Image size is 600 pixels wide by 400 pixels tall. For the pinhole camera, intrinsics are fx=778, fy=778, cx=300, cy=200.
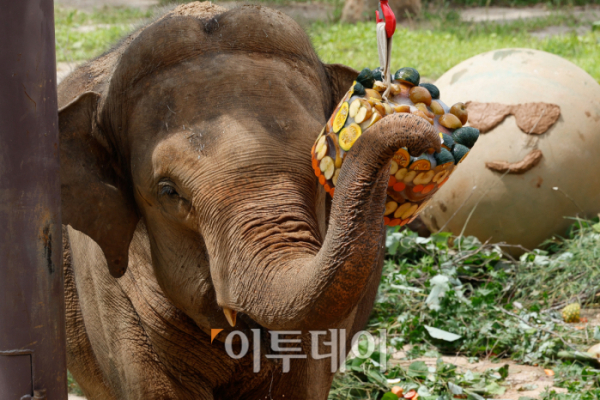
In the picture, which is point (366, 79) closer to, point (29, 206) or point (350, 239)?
point (350, 239)

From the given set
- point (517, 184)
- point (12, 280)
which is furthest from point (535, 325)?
point (12, 280)

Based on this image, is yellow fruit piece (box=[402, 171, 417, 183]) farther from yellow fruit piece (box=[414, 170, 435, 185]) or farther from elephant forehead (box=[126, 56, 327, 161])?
elephant forehead (box=[126, 56, 327, 161])

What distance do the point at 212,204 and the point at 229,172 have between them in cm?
10

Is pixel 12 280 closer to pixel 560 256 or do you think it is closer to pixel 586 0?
pixel 560 256

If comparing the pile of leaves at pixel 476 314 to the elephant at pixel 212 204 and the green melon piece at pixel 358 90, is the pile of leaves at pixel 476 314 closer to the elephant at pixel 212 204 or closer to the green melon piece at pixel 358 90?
the elephant at pixel 212 204

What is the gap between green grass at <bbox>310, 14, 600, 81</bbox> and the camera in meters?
8.05

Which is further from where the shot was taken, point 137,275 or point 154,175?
point 137,275

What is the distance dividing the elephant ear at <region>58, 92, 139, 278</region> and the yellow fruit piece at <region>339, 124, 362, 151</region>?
96 centimetres

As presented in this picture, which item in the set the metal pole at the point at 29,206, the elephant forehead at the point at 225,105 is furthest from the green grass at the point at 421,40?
the metal pole at the point at 29,206

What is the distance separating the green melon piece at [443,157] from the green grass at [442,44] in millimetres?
5573

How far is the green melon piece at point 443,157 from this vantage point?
1.83m

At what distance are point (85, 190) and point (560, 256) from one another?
3.37 meters

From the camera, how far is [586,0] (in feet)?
40.5

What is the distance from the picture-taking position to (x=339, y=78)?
2.73 m
